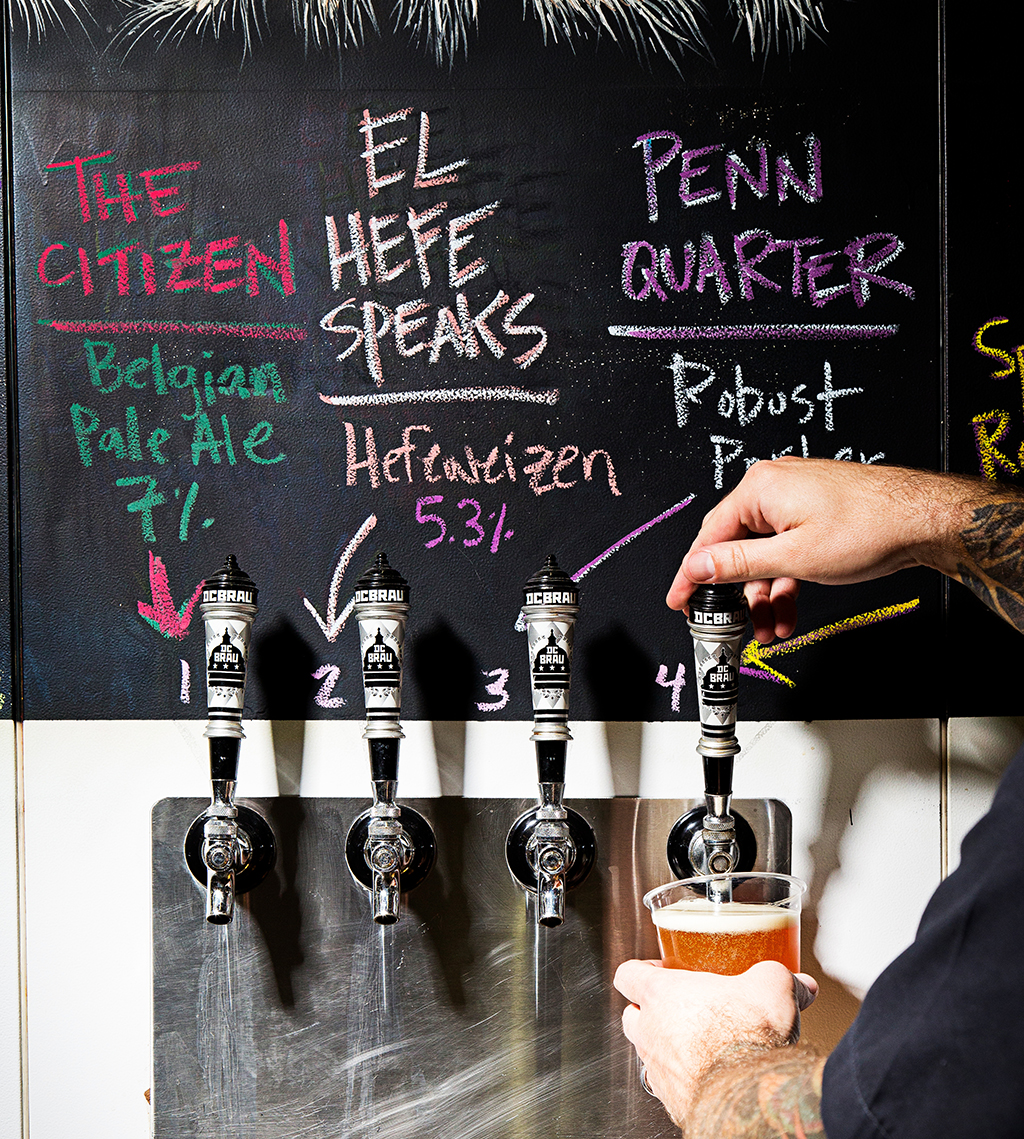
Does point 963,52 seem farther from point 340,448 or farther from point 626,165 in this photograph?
point 340,448

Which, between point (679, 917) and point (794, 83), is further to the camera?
point (794, 83)

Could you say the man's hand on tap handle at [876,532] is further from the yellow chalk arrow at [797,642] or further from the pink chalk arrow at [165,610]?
the pink chalk arrow at [165,610]

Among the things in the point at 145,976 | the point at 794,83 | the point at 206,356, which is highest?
the point at 794,83

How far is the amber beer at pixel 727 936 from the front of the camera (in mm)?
826

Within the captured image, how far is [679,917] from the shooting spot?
2.77 ft

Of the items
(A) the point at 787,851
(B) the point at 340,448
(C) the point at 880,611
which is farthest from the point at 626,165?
(A) the point at 787,851

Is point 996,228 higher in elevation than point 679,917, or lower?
higher

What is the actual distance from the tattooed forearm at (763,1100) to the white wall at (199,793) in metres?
0.33

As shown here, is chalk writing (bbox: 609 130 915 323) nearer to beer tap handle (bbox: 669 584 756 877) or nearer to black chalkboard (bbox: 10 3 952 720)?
black chalkboard (bbox: 10 3 952 720)

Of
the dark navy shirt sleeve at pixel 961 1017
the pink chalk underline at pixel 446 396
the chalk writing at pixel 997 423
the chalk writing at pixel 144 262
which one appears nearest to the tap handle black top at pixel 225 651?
the pink chalk underline at pixel 446 396

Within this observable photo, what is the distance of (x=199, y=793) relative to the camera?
1.00m

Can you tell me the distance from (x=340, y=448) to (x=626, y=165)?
0.43m

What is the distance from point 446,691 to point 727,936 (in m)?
0.37

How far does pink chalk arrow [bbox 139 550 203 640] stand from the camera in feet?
3.31
